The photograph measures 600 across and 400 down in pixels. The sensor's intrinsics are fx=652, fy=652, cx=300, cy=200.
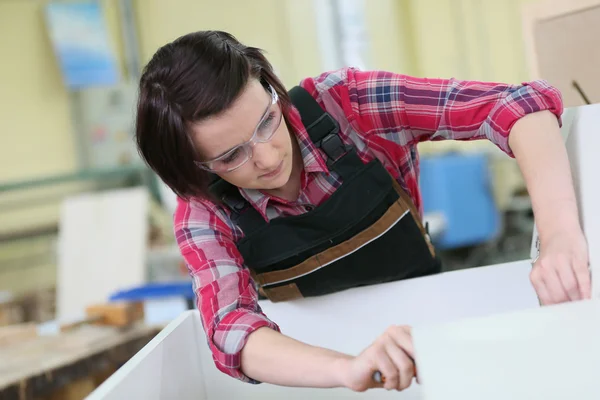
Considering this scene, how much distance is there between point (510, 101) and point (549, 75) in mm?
446

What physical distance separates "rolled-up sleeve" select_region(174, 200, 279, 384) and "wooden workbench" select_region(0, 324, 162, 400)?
23.9 inches

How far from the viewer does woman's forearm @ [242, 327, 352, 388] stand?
665mm

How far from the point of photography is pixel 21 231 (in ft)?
11.6

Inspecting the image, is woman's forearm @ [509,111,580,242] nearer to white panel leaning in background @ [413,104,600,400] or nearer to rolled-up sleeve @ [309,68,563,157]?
rolled-up sleeve @ [309,68,563,157]

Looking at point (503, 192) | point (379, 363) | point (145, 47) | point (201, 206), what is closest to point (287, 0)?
point (145, 47)

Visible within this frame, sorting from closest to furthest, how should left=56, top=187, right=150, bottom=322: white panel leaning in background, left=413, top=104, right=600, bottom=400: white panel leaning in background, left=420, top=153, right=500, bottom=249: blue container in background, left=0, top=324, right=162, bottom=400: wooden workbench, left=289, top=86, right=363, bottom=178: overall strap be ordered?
left=413, top=104, right=600, bottom=400: white panel leaning in background → left=289, top=86, right=363, bottom=178: overall strap → left=0, top=324, right=162, bottom=400: wooden workbench → left=56, top=187, right=150, bottom=322: white panel leaning in background → left=420, top=153, right=500, bottom=249: blue container in background

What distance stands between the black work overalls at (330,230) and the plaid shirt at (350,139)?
2 cm

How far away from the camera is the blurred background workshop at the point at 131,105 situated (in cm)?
323

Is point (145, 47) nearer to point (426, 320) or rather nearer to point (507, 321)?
point (426, 320)

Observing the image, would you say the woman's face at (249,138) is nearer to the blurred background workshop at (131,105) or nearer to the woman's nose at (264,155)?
the woman's nose at (264,155)

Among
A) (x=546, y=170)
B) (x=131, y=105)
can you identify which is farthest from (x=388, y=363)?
(x=131, y=105)

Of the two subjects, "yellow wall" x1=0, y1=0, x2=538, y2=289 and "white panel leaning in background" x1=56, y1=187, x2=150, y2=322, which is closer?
"white panel leaning in background" x1=56, y1=187, x2=150, y2=322

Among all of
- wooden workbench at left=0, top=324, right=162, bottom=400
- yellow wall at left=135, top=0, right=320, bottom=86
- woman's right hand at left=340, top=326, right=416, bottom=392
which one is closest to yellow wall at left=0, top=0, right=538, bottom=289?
yellow wall at left=135, top=0, right=320, bottom=86

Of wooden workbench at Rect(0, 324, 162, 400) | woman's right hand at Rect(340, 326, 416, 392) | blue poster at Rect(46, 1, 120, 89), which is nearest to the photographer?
woman's right hand at Rect(340, 326, 416, 392)
